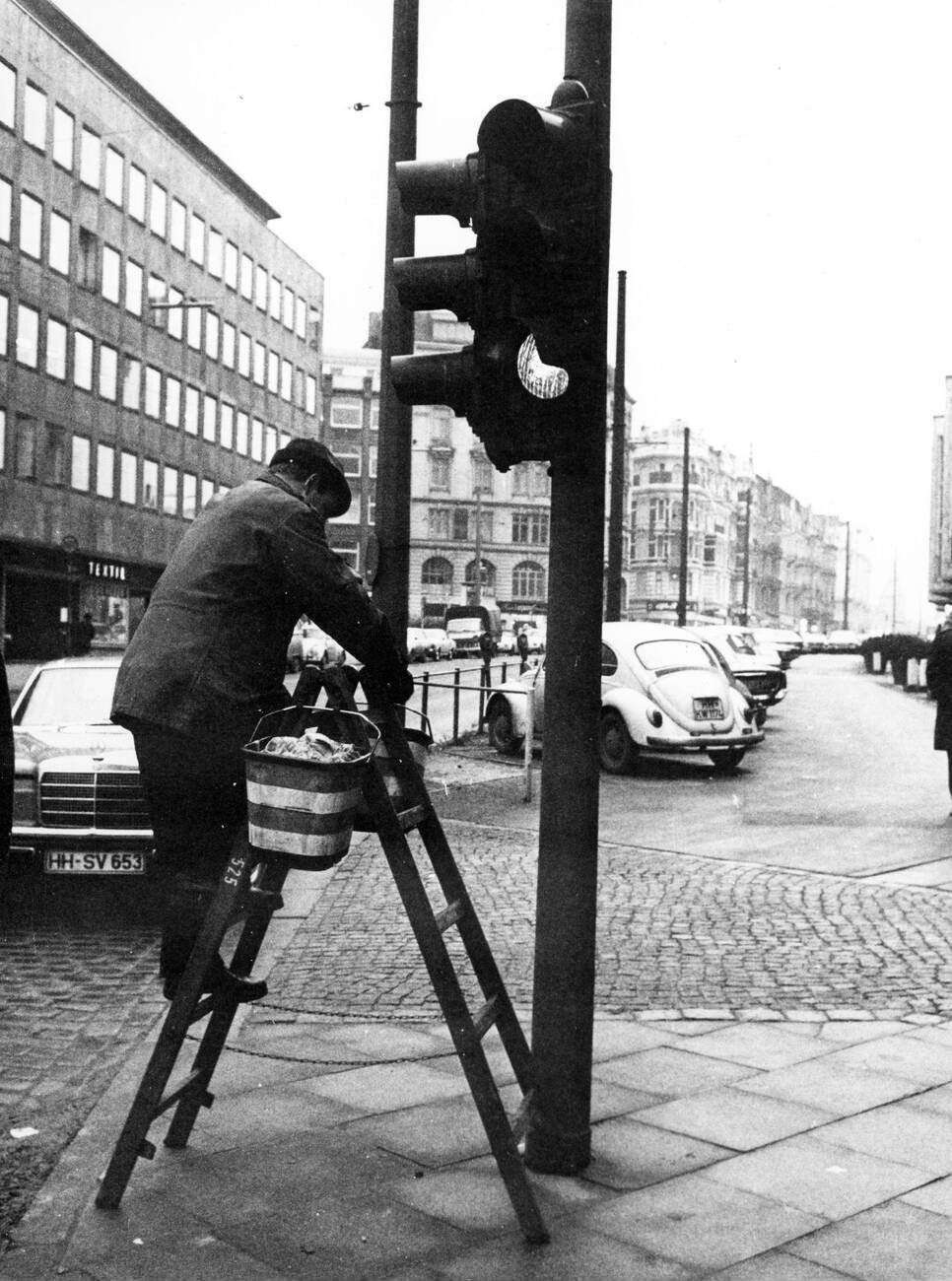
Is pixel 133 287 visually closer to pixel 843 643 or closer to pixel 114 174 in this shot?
pixel 114 174

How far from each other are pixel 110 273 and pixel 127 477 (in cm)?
662

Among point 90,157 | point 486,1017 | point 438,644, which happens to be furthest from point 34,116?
point 486,1017

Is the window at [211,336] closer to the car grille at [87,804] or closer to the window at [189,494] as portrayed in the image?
the window at [189,494]

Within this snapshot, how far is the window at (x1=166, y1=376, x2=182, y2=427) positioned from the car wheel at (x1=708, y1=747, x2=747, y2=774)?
41324mm

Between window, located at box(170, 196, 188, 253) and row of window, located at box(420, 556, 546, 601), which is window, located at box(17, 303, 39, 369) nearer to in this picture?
window, located at box(170, 196, 188, 253)

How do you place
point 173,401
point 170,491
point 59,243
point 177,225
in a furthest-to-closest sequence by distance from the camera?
point 173,401 < point 170,491 < point 177,225 < point 59,243

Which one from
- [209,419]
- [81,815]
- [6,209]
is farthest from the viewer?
[209,419]

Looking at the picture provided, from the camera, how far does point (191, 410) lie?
5766 centimetres

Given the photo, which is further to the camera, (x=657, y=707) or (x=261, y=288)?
(x=261, y=288)

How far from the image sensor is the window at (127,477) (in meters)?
51.5

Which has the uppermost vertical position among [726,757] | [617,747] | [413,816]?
[413,816]

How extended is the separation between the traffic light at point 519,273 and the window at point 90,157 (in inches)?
1825

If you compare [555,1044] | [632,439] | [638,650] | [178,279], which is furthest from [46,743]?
[632,439]

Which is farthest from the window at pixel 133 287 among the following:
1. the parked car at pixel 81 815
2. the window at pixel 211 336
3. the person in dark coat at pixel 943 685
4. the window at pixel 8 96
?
the parked car at pixel 81 815
